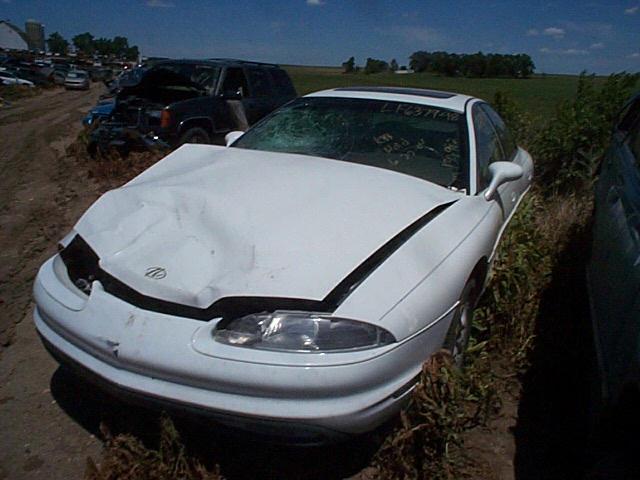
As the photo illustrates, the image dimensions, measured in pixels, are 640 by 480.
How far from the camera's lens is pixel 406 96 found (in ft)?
11.8

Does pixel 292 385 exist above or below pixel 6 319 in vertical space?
above

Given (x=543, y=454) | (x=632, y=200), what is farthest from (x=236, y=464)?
(x=632, y=200)

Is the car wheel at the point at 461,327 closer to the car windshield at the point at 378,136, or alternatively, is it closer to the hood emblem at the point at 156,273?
the car windshield at the point at 378,136

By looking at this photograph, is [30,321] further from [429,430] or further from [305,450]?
[429,430]

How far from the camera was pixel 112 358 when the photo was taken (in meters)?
1.93

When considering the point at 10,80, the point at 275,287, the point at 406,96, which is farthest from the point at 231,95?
the point at 10,80

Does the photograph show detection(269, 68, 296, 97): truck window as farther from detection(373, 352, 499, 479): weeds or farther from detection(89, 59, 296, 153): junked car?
detection(373, 352, 499, 479): weeds

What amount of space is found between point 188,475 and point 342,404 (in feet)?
2.27

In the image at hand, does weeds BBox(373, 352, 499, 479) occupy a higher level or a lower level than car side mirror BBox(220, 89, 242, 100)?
lower

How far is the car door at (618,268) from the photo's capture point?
1.88 m

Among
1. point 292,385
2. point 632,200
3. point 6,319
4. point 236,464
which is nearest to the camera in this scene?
point 292,385

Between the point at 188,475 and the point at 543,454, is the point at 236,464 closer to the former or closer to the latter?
the point at 188,475

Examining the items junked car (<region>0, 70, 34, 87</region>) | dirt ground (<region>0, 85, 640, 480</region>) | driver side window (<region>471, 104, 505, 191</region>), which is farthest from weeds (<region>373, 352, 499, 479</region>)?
junked car (<region>0, 70, 34, 87</region>)

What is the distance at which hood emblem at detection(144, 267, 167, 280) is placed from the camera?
6.55 feet
